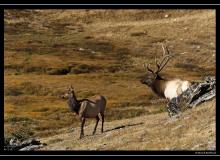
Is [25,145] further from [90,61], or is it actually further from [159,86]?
[90,61]

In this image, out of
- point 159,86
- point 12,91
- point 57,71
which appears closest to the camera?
point 159,86

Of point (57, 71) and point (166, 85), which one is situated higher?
point (166, 85)

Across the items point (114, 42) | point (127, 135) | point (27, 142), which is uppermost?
point (127, 135)

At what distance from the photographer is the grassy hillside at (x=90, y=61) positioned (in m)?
69.1

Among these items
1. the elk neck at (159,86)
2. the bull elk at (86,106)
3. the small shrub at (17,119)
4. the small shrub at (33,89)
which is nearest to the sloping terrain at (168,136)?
the bull elk at (86,106)

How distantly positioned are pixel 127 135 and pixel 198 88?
5.06 metres

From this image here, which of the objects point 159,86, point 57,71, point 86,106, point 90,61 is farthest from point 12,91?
point 86,106

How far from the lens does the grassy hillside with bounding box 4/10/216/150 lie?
69125mm

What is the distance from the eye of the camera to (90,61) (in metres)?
127

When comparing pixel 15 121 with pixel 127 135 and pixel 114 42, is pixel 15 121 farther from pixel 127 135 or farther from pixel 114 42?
pixel 114 42

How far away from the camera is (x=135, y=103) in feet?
252

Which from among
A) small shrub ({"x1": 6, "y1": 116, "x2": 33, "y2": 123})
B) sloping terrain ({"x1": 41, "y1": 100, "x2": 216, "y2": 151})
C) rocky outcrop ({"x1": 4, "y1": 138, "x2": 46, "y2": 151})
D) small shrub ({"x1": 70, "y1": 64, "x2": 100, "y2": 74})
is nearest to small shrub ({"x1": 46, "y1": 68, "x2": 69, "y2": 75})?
small shrub ({"x1": 70, "y1": 64, "x2": 100, "y2": 74})

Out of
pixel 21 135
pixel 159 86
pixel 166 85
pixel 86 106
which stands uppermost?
pixel 166 85

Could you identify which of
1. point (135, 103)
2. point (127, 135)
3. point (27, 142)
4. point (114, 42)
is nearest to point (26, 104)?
point (135, 103)
